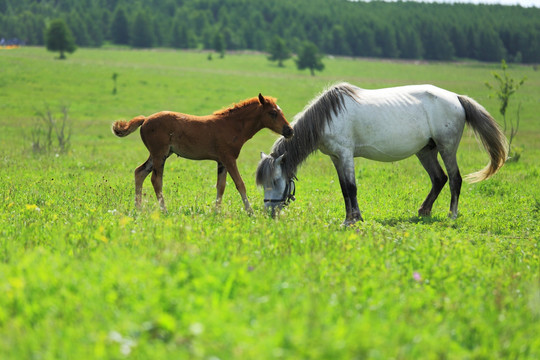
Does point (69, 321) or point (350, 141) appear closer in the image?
point (69, 321)

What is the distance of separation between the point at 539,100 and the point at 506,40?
123m

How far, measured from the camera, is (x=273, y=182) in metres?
8.80

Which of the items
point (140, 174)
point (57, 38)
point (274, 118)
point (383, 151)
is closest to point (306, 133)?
point (274, 118)

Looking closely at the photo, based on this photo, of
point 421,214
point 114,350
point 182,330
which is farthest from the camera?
point 421,214

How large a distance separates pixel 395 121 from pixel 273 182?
2.50 metres

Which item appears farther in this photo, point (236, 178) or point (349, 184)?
point (349, 184)

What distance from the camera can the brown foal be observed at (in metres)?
8.87


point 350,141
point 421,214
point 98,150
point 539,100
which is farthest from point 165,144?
point 539,100

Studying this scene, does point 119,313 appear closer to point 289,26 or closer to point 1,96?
point 1,96

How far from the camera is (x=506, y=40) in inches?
6270

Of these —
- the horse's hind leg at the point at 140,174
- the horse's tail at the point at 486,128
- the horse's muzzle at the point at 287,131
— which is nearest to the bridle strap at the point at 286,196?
the horse's muzzle at the point at 287,131

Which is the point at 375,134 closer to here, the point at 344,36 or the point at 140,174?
the point at 140,174

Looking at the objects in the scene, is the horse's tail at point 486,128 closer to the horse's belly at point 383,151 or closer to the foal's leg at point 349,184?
the horse's belly at point 383,151

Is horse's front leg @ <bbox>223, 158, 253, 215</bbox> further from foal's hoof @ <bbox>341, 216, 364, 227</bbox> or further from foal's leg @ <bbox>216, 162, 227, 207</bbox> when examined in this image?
foal's hoof @ <bbox>341, 216, 364, 227</bbox>
